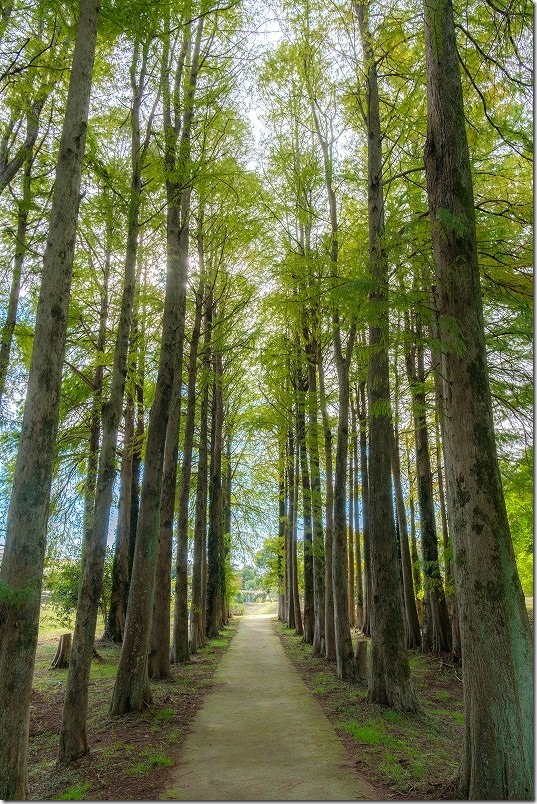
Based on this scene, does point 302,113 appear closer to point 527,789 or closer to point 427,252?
point 427,252

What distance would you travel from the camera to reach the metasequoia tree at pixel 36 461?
12.0 ft

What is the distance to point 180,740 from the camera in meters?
5.89

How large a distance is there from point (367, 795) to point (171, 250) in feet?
25.0

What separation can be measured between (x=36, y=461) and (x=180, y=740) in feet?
13.2

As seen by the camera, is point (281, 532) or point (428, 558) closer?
point (428, 558)

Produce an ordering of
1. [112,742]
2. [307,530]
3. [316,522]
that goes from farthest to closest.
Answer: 1. [307,530]
2. [316,522]
3. [112,742]

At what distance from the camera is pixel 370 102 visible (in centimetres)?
889

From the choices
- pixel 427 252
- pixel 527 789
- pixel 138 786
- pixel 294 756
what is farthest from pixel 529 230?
pixel 138 786

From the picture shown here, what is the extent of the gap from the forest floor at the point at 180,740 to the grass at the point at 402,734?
1cm

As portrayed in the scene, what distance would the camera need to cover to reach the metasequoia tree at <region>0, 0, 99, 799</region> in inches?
144

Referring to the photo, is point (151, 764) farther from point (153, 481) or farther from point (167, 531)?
point (167, 531)

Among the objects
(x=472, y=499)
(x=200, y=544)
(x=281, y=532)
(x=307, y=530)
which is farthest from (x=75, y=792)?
(x=281, y=532)

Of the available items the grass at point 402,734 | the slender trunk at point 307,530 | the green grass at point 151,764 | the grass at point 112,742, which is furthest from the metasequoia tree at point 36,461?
the slender trunk at point 307,530

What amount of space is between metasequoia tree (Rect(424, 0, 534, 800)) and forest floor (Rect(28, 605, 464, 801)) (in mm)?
739
